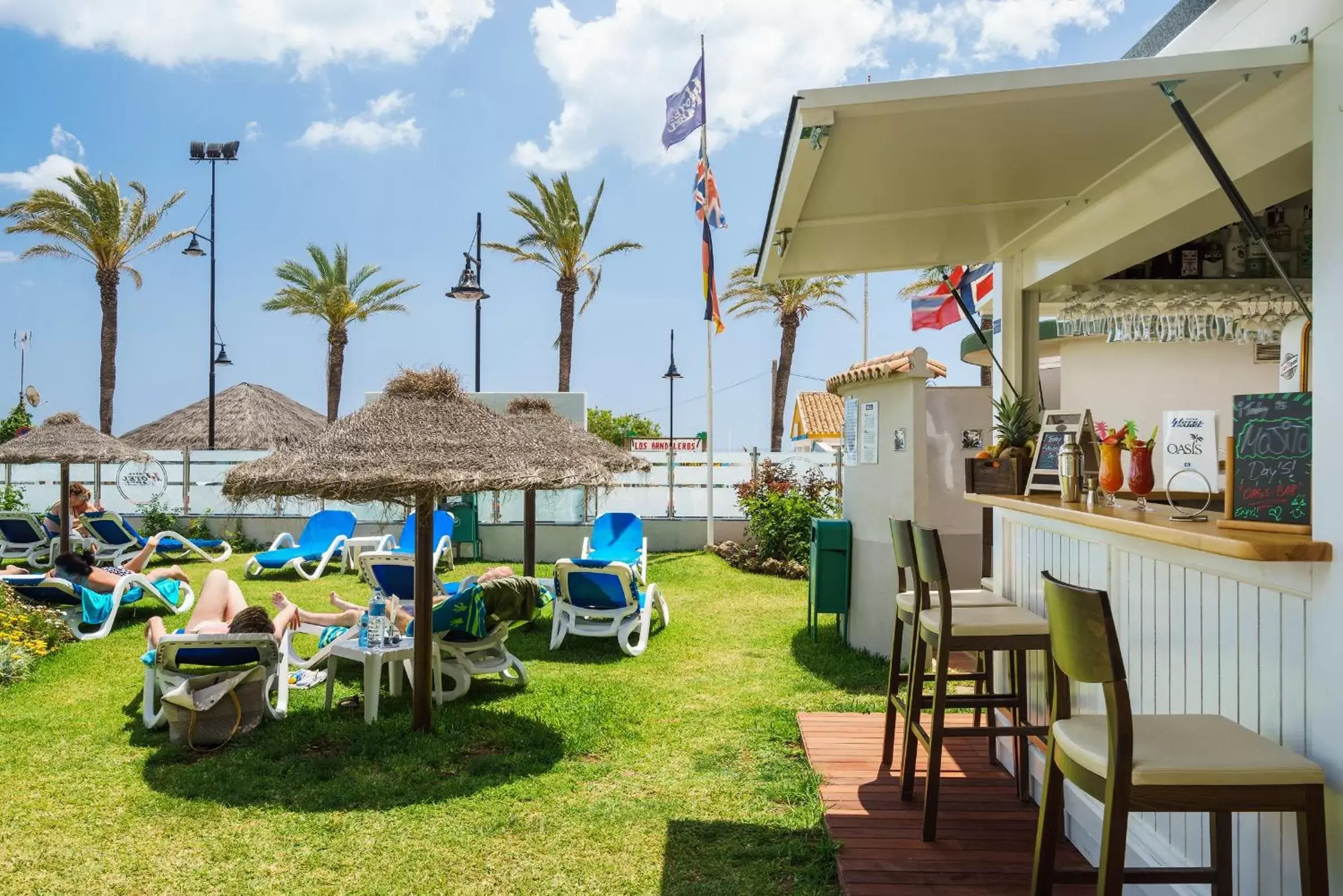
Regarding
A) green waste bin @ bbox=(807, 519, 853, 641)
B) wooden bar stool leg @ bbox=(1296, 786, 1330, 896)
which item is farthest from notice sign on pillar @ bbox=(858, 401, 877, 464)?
wooden bar stool leg @ bbox=(1296, 786, 1330, 896)

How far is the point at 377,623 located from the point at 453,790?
1545 mm

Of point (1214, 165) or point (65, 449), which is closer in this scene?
point (1214, 165)

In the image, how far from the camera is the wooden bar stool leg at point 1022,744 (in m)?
3.93

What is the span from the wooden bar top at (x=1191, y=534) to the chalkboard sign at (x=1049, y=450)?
434 mm

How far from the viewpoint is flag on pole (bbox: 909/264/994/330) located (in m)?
8.91

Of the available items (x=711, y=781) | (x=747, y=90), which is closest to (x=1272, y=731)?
(x=711, y=781)

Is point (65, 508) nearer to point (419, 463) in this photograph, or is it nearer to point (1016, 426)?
point (419, 463)

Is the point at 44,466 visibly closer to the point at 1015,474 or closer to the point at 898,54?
the point at 898,54

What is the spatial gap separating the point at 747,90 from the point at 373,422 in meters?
8.88

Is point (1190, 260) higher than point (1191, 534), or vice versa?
point (1190, 260)

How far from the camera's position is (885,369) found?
7.05 m

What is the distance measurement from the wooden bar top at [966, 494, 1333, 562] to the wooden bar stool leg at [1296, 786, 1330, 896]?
1.68 feet

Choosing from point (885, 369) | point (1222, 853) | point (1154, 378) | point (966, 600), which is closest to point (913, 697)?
point (966, 600)

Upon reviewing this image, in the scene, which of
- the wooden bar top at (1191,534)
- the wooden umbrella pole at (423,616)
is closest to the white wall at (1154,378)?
the wooden bar top at (1191,534)
